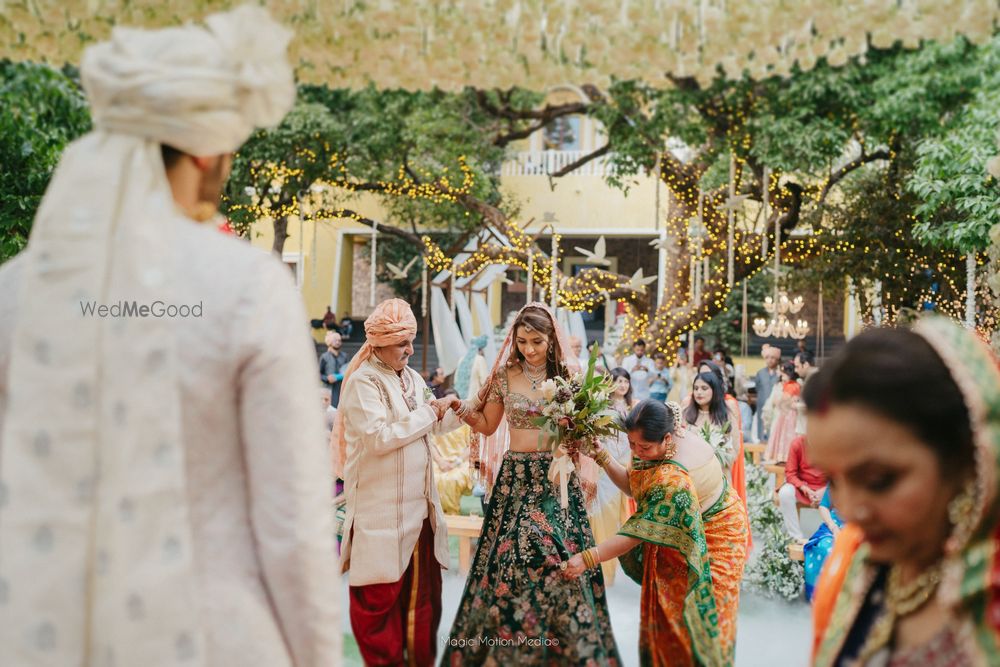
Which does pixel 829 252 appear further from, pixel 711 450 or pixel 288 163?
pixel 711 450

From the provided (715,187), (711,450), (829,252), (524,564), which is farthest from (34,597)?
(829,252)

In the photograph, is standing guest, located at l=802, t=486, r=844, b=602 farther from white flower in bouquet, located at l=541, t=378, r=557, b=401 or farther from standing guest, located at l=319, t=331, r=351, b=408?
standing guest, located at l=319, t=331, r=351, b=408

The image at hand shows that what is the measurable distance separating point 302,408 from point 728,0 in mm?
2503

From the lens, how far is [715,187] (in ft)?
42.9

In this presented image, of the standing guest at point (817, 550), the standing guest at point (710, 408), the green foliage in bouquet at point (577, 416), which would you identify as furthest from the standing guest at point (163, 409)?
the standing guest at point (710, 408)

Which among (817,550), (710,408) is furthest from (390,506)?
(710,408)

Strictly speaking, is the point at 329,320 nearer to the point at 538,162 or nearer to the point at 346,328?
the point at 346,328

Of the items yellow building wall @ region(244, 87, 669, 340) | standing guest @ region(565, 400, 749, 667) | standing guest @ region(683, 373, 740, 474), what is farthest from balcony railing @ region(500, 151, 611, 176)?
standing guest @ region(565, 400, 749, 667)

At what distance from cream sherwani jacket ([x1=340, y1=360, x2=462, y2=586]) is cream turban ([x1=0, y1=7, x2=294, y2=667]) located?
97.3 inches

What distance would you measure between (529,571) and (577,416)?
25.6 inches

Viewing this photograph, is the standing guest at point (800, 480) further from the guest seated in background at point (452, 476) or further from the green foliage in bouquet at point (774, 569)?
the guest seated in background at point (452, 476)

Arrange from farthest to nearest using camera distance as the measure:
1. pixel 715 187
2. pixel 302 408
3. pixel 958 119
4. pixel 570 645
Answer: pixel 715 187 → pixel 958 119 → pixel 570 645 → pixel 302 408

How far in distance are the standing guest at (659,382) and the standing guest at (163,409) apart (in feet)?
29.6

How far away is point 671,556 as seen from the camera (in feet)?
11.2
